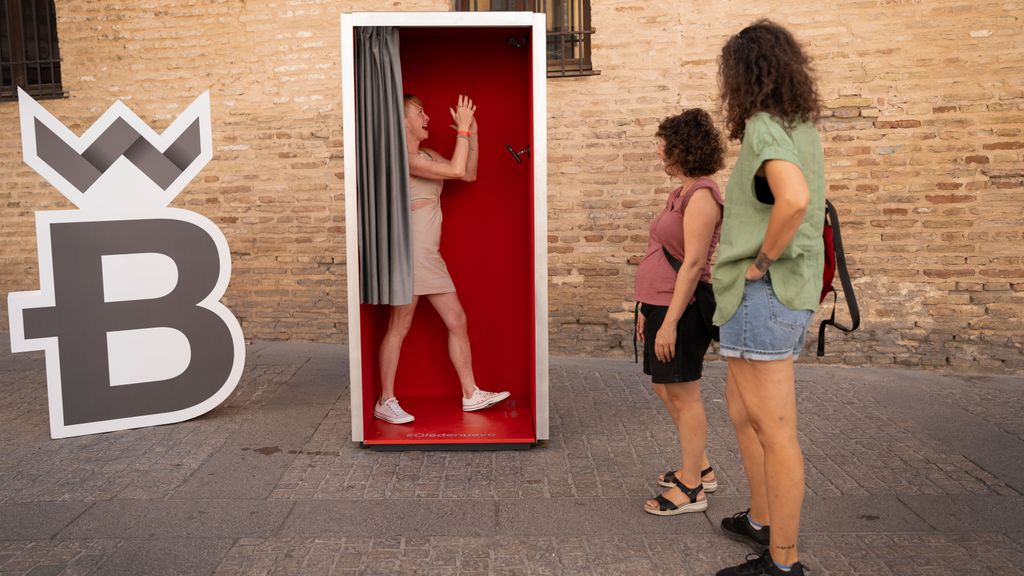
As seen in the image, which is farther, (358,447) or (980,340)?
(980,340)

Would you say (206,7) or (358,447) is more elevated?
(206,7)

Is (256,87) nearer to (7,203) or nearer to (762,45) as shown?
(7,203)

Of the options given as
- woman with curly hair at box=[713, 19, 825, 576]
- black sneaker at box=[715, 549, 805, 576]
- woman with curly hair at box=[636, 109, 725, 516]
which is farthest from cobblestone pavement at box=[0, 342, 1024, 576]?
woman with curly hair at box=[713, 19, 825, 576]

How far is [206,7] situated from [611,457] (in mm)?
5384

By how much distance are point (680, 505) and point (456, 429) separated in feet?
5.01

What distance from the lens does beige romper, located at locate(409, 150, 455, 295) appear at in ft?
15.9

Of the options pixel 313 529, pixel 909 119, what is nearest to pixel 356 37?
pixel 313 529

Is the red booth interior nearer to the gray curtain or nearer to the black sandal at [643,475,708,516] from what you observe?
the gray curtain

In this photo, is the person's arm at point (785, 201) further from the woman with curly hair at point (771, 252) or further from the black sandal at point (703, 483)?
the black sandal at point (703, 483)

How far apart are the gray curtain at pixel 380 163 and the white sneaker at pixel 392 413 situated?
728mm

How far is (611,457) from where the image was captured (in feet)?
14.6

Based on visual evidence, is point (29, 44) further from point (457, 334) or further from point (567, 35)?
point (457, 334)

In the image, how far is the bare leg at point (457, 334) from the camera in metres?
4.96

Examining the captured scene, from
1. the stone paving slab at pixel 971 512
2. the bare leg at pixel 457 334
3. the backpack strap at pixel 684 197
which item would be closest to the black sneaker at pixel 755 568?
the stone paving slab at pixel 971 512
